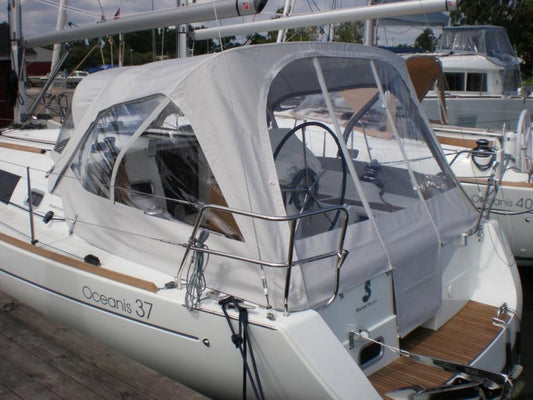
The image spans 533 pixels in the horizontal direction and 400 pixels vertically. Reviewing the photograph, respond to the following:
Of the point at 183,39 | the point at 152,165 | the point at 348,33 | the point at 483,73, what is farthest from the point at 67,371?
the point at 483,73

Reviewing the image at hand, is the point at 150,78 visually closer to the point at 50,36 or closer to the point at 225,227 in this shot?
the point at 225,227

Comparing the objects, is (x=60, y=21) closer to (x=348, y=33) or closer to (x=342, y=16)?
(x=342, y=16)

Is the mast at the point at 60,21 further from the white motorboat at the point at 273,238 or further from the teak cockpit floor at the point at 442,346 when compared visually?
the teak cockpit floor at the point at 442,346

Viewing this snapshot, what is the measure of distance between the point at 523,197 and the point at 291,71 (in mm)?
5160

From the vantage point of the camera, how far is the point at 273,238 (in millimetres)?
3266

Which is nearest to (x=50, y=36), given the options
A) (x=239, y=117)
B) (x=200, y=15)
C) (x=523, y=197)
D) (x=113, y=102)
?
(x=200, y=15)

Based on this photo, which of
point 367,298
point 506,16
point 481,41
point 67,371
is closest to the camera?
point 367,298

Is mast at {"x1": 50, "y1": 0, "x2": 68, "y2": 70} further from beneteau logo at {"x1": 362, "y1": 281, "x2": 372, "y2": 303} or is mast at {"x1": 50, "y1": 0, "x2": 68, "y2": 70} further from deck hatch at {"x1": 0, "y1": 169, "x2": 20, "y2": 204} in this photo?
beneteau logo at {"x1": 362, "y1": 281, "x2": 372, "y2": 303}

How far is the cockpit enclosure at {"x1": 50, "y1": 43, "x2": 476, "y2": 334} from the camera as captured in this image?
3.32 m

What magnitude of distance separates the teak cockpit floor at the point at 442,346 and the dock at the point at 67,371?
3.74 feet

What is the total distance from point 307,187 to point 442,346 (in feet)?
4.46

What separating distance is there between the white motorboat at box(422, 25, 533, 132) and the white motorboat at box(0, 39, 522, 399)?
31.8 feet

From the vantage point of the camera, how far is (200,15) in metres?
4.91

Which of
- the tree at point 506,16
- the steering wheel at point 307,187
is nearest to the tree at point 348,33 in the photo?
the steering wheel at point 307,187
